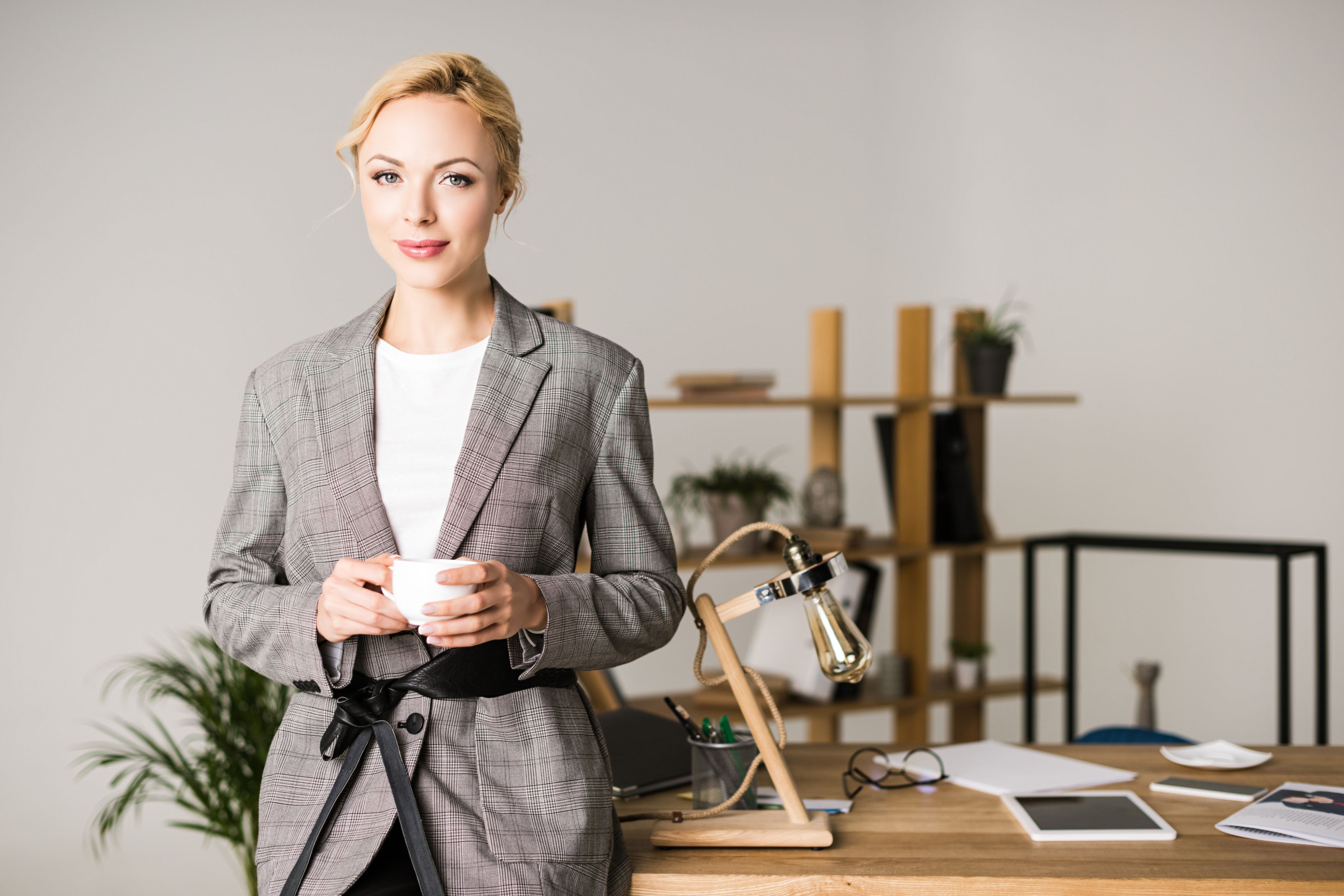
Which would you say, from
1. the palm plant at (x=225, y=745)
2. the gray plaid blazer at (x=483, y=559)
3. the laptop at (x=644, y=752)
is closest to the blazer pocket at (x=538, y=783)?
the gray plaid blazer at (x=483, y=559)

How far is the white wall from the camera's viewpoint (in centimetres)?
335

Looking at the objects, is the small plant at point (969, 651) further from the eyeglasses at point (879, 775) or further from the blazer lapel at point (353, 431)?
the blazer lapel at point (353, 431)

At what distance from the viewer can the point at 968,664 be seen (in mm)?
3629

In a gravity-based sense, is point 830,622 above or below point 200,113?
below

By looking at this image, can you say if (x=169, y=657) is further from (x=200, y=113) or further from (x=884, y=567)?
(x=884, y=567)

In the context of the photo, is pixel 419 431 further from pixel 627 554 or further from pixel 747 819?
pixel 747 819

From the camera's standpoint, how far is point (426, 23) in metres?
3.81

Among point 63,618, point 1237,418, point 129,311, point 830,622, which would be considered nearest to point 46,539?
point 63,618

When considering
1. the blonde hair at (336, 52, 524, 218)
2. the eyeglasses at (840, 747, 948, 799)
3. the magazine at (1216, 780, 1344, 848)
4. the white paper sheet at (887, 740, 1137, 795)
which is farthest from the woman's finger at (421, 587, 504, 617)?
the magazine at (1216, 780, 1344, 848)

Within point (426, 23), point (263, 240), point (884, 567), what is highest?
point (426, 23)

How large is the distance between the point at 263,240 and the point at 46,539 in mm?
1072

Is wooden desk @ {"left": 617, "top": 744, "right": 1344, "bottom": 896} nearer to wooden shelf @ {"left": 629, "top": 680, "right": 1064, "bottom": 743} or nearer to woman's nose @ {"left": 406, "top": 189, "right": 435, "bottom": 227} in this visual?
woman's nose @ {"left": 406, "top": 189, "right": 435, "bottom": 227}

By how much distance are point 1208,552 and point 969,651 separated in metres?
1.10

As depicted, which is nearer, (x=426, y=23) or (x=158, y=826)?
(x=158, y=826)
